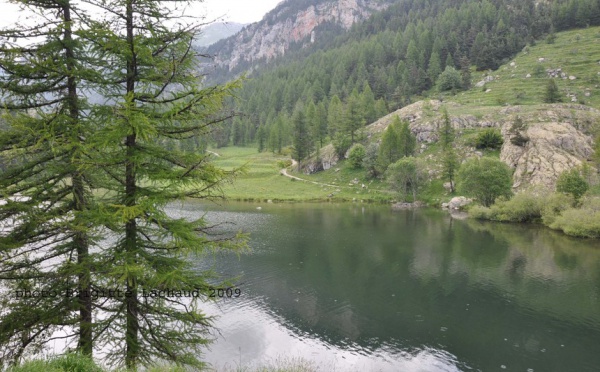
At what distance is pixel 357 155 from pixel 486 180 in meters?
34.1

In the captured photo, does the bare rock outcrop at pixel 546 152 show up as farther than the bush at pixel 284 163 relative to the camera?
No

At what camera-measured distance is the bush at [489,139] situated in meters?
83.6

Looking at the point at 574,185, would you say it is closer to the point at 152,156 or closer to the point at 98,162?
the point at 152,156

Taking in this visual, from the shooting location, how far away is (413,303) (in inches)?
1073

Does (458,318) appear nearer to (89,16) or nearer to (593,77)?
(89,16)

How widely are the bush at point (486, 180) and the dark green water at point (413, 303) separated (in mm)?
16544

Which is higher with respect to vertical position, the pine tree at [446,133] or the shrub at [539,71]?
the shrub at [539,71]

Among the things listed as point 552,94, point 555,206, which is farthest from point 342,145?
point 552,94

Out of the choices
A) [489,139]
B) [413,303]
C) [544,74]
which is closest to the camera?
[413,303]

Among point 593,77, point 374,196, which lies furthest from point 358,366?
point 593,77

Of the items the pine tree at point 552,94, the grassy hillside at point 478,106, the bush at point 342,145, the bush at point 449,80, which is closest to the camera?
the grassy hillside at point 478,106

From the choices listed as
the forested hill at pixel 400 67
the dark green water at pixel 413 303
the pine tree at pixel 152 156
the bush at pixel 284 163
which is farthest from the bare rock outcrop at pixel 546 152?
the pine tree at pixel 152 156

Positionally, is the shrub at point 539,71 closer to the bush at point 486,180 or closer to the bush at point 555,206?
the bush at point 486,180

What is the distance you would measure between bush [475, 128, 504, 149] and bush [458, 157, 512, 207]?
770 inches
